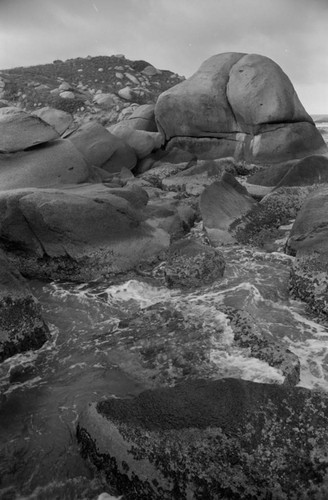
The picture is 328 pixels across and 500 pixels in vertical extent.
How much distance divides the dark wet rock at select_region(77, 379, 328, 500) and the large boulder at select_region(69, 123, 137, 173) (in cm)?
1845

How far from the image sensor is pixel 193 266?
37.8 ft

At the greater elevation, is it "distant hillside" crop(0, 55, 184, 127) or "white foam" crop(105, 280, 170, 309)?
"distant hillside" crop(0, 55, 184, 127)

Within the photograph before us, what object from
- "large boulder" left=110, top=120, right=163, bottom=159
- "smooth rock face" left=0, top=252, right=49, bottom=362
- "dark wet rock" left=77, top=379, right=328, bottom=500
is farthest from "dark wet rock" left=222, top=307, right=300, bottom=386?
"large boulder" left=110, top=120, right=163, bottom=159

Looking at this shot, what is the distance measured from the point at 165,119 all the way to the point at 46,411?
23868 millimetres

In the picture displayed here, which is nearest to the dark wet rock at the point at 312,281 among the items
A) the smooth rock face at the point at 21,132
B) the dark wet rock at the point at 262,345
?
the dark wet rock at the point at 262,345

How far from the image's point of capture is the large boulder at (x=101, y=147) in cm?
2295

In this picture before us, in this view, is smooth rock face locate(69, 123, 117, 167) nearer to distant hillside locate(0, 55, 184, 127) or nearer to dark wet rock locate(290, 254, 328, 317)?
dark wet rock locate(290, 254, 328, 317)

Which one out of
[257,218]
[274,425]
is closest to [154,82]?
[257,218]

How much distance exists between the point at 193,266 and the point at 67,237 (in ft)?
12.4

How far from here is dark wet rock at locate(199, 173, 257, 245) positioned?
14477mm

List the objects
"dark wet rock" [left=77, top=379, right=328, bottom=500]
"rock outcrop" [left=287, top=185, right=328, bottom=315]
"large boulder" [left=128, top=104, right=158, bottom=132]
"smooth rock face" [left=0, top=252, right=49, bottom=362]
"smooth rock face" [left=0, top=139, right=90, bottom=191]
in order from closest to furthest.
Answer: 1. "dark wet rock" [left=77, top=379, right=328, bottom=500]
2. "smooth rock face" [left=0, top=252, right=49, bottom=362]
3. "rock outcrop" [left=287, top=185, right=328, bottom=315]
4. "smooth rock face" [left=0, top=139, right=90, bottom=191]
5. "large boulder" [left=128, top=104, right=158, bottom=132]

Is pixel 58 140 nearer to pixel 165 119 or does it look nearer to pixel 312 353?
pixel 165 119

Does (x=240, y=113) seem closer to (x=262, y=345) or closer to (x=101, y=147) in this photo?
(x=101, y=147)

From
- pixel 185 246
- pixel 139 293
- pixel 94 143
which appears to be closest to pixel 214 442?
pixel 139 293
